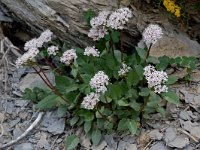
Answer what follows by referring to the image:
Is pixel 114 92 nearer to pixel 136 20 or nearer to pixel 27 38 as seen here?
pixel 136 20

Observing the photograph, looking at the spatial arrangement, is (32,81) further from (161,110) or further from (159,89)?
(159,89)

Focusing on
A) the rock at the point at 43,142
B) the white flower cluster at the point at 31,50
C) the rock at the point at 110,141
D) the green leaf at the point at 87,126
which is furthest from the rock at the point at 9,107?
the rock at the point at 110,141

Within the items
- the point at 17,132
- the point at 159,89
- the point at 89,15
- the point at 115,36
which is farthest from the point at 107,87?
the point at 17,132

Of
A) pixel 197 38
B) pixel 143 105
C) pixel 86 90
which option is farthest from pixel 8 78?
pixel 197 38

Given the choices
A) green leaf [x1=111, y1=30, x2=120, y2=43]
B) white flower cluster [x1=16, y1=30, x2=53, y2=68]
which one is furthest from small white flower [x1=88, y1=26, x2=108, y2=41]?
white flower cluster [x1=16, y1=30, x2=53, y2=68]

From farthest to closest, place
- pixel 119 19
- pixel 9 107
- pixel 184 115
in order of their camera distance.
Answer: pixel 9 107 < pixel 184 115 < pixel 119 19

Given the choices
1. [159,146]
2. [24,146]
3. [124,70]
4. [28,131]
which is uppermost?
[124,70]

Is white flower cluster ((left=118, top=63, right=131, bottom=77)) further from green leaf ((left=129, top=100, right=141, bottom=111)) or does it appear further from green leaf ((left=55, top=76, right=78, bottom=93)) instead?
green leaf ((left=55, top=76, right=78, bottom=93))
